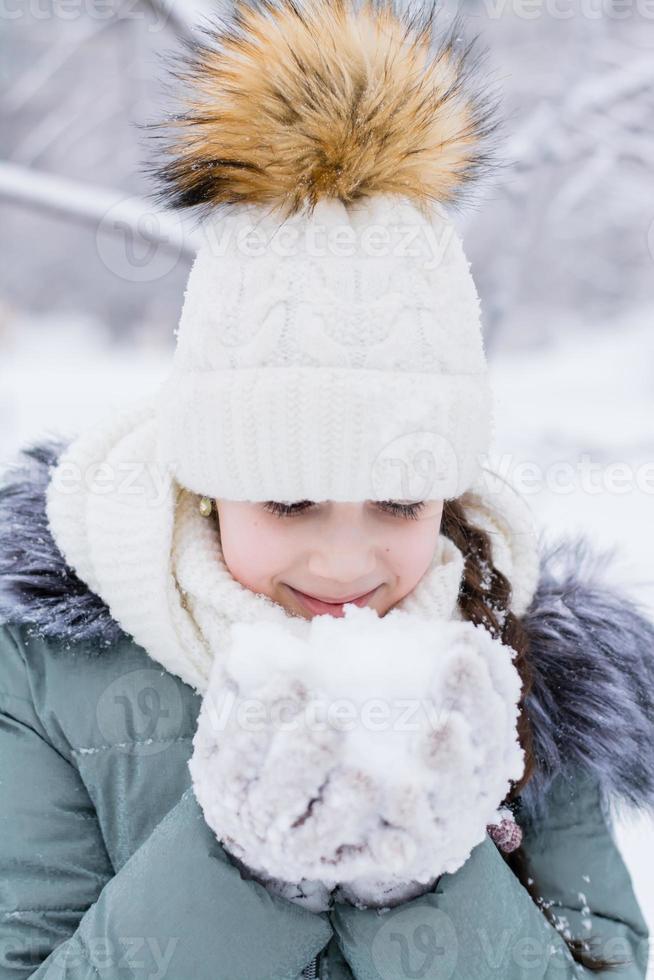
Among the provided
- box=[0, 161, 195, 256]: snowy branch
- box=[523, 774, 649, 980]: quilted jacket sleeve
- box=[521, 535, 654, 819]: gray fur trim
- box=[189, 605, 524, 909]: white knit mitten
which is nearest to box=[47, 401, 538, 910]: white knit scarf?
box=[189, 605, 524, 909]: white knit mitten

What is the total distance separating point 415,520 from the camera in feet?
3.87

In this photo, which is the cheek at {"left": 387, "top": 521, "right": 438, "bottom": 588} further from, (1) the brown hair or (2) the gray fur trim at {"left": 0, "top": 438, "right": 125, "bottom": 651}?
(2) the gray fur trim at {"left": 0, "top": 438, "right": 125, "bottom": 651}

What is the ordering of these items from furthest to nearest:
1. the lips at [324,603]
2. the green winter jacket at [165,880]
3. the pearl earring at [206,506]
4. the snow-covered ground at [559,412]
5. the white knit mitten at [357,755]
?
the snow-covered ground at [559,412]
the pearl earring at [206,506]
the lips at [324,603]
the green winter jacket at [165,880]
the white knit mitten at [357,755]

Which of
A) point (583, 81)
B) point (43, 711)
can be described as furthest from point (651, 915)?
point (583, 81)

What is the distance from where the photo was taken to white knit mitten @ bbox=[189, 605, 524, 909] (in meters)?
0.86

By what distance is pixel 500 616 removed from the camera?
136cm

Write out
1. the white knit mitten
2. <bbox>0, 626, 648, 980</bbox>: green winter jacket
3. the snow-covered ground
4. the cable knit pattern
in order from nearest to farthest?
1. the white knit mitten
2. <bbox>0, 626, 648, 980</bbox>: green winter jacket
3. the cable knit pattern
4. the snow-covered ground

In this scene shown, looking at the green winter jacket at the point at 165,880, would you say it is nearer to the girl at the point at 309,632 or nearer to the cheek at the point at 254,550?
the girl at the point at 309,632

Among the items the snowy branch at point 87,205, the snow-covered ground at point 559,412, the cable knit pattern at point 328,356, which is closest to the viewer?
the cable knit pattern at point 328,356

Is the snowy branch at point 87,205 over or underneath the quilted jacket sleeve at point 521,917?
over

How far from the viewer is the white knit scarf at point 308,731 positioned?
864 mm

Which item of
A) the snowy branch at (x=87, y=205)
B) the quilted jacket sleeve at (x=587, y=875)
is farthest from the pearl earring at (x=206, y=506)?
the snowy branch at (x=87, y=205)

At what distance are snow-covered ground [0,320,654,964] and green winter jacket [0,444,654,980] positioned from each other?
15 centimetres

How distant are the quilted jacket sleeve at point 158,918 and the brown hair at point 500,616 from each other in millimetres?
430
